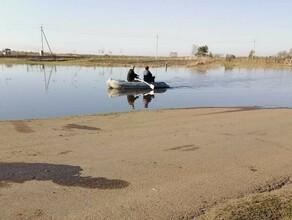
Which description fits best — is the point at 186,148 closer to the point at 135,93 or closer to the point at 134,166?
the point at 134,166

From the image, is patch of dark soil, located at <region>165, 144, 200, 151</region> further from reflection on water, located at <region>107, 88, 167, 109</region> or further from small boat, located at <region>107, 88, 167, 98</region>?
small boat, located at <region>107, 88, 167, 98</region>

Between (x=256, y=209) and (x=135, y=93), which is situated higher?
(x=256, y=209)

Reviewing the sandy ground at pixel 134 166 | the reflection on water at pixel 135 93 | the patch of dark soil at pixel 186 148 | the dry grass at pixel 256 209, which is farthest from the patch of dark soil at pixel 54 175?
the reflection on water at pixel 135 93

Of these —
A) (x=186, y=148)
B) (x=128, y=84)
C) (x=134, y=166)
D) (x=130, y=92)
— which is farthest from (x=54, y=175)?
(x=128, y=84)

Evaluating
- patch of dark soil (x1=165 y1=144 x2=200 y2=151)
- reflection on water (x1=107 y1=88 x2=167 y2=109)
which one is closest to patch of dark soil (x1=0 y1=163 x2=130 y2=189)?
patch of dark soil (x1=165 y1=144 x2=200 y2=151)

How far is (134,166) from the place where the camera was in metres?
8.40

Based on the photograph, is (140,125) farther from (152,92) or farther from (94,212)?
(152,92)

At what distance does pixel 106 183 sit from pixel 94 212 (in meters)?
1.36

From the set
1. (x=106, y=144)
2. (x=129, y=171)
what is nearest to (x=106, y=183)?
(x=129, y=171)

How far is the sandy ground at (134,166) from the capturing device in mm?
6230

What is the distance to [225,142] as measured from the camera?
11.0 meters

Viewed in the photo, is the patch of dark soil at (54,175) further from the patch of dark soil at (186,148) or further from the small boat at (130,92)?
the small boat at (130,92)

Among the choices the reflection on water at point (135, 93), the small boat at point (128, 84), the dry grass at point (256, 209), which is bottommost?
the reflection on water at point (135, 93)

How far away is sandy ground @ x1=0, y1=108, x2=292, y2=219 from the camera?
6.23 m
